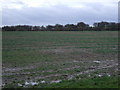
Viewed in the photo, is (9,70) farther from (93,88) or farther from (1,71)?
(93,88)

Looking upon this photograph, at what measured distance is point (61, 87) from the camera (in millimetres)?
8570

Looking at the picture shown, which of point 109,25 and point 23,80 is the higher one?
point 109,25

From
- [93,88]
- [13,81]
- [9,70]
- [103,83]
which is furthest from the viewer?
[9,70]

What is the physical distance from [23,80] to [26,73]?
1.87m

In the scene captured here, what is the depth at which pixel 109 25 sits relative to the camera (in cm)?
11194

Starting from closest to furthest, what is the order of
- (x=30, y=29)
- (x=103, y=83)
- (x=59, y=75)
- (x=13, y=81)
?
(x=103, y=83)
(x=13, y=81)
(x=59, y=75)
(x=30, y=29)

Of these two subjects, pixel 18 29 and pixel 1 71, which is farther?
pixel 18 29

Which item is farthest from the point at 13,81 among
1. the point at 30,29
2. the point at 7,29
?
the point at 30,29

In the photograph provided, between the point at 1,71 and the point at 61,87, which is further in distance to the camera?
the point at 1,71

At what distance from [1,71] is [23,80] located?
3.10 m

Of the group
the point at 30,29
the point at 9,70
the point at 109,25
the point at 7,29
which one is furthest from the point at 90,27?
the point at 9,70

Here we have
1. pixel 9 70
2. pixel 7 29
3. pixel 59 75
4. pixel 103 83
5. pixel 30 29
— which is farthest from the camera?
pixel 30 29

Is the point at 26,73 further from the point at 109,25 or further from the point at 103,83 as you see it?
the point at 109,25

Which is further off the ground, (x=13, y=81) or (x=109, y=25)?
(x=109, y=25)
